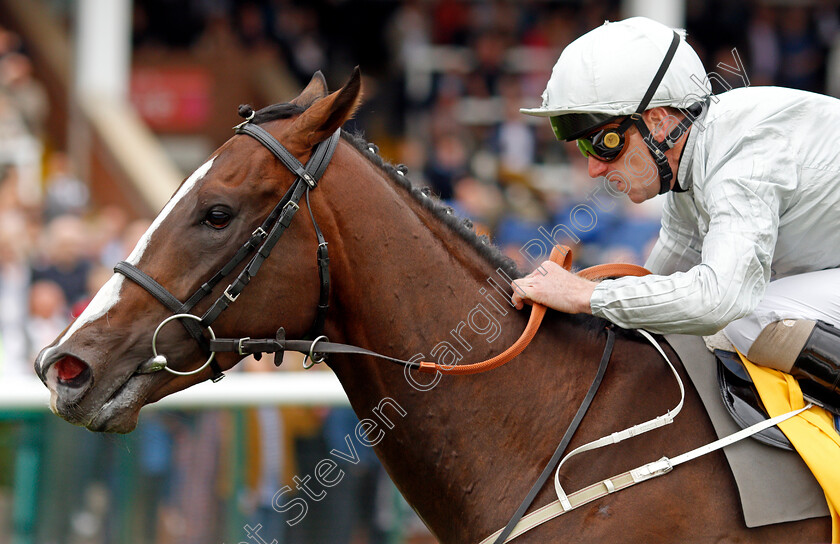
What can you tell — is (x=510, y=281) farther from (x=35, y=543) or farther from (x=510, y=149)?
(x=510, y=149)

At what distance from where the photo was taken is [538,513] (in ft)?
9.14

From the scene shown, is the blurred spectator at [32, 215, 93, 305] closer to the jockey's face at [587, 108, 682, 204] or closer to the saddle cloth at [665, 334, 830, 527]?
the jockey's face at [587, 108, 682, 204]

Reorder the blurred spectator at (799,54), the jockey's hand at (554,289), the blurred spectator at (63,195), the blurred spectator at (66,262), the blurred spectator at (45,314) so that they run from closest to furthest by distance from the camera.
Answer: the jockey's hand at (554,289) < the blurred spectator at (45,314) < the blurred spectator at (66,262) < the blurred spectator at (63,195) < the blurred spectator at (799,54)

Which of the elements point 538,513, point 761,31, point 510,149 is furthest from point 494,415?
point 761,31

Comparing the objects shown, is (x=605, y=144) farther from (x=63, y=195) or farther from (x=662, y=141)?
(x=63, y=195)

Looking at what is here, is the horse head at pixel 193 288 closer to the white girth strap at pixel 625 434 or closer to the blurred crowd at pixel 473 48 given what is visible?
the white girth strap at pixel 625 434

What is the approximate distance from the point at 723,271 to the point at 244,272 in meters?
1.35

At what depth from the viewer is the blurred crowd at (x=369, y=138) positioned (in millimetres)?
5254

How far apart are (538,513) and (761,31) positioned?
13086 millimetres

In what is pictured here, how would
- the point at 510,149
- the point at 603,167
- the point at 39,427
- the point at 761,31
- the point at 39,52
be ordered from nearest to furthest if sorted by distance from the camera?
the point at 603,167
the point at 39,427
the point at 510,149
the point at 39,52
the point at 761,31

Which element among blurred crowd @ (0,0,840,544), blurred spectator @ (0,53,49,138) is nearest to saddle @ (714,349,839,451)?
blurred crowd @ (0,0,840,544)

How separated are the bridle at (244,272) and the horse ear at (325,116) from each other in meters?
0.06

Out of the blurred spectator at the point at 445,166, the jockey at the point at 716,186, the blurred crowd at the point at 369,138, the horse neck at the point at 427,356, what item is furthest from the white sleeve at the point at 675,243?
the blurred spectator at the point at 445,166

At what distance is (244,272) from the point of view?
9.22 ft
